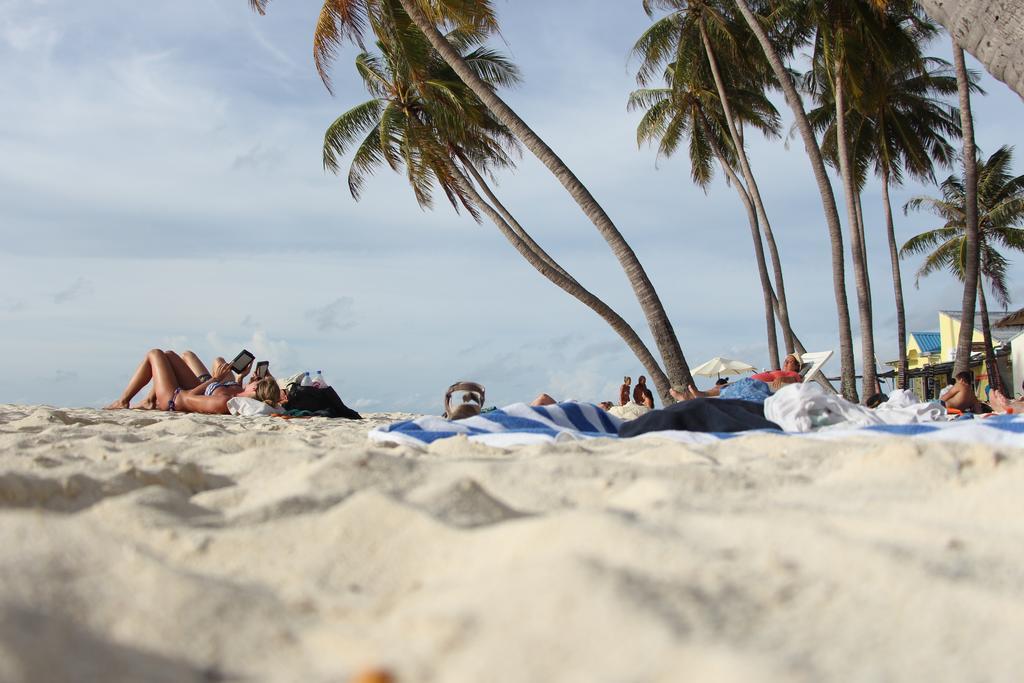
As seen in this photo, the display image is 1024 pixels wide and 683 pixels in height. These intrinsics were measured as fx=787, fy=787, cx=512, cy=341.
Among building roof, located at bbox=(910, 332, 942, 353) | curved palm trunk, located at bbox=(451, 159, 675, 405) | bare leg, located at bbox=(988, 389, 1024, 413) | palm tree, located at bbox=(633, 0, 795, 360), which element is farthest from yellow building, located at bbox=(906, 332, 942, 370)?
bare leg, located at bbox=(988, 389, 1024, 413)

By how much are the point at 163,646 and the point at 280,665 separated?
17cm

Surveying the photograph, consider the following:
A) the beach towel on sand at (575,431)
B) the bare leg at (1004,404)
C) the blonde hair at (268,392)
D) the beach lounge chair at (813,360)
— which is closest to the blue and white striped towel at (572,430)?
the beach towel on sand at (575,431)

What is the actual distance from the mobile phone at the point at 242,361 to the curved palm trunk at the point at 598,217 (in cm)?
388

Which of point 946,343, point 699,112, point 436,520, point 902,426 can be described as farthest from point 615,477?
point 946,343

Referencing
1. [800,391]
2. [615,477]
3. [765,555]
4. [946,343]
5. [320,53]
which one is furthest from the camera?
[946,343]

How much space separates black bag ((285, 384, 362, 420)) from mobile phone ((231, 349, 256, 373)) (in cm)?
A: 86

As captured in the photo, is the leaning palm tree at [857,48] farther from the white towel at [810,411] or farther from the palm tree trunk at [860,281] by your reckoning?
the white towel at [810,411]

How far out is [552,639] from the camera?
991 millimetres

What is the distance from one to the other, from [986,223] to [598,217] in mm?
17675

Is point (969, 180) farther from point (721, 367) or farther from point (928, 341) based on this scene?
Result: point (928, 341)

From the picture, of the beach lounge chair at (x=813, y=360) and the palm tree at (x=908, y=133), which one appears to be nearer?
the beach lounge chair at (x=813, y=360)

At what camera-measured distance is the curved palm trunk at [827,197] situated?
35.6ft

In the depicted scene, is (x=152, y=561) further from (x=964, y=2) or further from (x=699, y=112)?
(x=699, y=112)

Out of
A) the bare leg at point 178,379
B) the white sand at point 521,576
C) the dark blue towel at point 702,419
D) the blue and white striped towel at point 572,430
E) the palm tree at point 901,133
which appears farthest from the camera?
the palm tree at point 901,133
